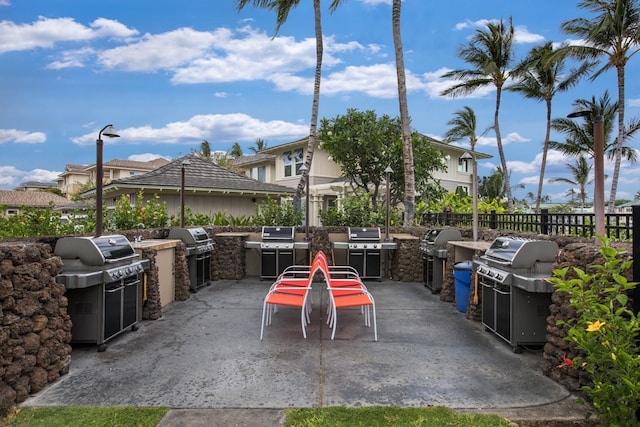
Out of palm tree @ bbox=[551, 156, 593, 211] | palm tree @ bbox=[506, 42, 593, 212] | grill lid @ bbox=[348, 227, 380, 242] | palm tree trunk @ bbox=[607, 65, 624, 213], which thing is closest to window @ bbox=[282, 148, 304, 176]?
grill lid @ bbox=[348, 227, 380, 242]

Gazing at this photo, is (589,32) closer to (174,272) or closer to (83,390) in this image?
(174,272)

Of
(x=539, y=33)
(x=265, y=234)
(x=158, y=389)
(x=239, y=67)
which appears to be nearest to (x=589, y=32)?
(x=539, y=33)

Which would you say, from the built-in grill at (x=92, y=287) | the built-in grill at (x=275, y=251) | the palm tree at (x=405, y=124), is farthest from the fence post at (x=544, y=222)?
the built-in grill at (x=92, y=287)

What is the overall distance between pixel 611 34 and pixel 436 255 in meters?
12.2

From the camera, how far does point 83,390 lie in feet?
10.5

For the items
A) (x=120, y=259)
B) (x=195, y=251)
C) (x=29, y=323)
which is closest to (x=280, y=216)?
(x=195, y=251)

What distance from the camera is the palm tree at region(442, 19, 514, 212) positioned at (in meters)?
19.0

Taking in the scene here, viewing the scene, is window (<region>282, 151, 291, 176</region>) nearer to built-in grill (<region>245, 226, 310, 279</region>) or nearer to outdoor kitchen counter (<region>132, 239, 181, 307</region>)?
built-in grill (<region>245, 226, 310, 279</region>)

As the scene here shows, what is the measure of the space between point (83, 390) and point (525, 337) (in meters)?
4.11

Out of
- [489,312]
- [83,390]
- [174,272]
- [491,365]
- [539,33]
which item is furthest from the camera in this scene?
[539,33]

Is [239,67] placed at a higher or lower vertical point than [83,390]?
higher

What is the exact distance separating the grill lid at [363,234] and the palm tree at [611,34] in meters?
10.9

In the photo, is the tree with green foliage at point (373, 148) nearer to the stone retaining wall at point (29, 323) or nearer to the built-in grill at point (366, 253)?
the built-in grill at point (366, 253)

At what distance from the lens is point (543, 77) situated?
1933 centimetres
